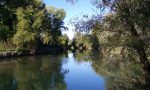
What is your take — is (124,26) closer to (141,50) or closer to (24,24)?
(141,50)

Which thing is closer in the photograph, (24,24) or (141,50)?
(141,50)

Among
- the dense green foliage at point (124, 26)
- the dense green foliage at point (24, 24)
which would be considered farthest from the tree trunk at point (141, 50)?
the dense green foliage at point (24, 24)

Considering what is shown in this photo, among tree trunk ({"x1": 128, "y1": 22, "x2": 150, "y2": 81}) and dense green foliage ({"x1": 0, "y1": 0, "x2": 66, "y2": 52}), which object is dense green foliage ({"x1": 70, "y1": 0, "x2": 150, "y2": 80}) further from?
dense green foliage ({"x1": 0, "y1": 0, "x2": 66, "y2": 52})

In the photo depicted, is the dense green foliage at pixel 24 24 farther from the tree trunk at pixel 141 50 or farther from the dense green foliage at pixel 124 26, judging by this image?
the tree trunk at pixel 141 50

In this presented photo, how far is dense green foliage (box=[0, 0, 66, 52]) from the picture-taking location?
69.9 metres

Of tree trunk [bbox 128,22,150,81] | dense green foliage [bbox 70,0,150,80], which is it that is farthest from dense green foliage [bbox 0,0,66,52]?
tree trunk [bbox 128,22,150,81]

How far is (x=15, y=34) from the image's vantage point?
71000mm

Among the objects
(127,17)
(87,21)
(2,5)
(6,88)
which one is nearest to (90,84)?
(6,88)

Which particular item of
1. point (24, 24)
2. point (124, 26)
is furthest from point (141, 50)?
point (24, 24)

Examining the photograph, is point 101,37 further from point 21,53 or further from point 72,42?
point 72,42

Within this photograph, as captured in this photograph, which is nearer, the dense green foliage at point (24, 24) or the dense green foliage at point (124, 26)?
the dense green foliage at point (124, 26)

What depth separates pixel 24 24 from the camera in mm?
70562

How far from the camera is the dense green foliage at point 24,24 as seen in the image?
229ft

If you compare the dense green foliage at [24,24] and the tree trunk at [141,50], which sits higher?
the dense green foliage at [24,24]
